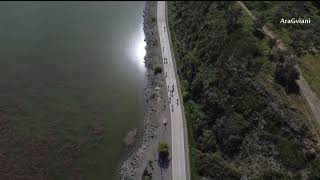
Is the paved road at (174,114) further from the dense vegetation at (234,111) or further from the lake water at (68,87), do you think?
the lake water at (68,87)

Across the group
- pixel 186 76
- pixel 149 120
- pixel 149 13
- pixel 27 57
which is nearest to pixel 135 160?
pixel 149 120

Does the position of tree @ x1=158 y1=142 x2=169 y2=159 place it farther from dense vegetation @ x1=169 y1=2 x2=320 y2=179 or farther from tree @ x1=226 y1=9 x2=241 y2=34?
tree @ x1=226 y1=9 x2=241 y2=34

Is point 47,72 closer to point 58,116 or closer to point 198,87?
point 58,116

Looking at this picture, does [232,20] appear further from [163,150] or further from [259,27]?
[163,150]

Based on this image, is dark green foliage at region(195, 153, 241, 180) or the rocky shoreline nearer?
dark green foliage at region(195, 153, 241, 180)

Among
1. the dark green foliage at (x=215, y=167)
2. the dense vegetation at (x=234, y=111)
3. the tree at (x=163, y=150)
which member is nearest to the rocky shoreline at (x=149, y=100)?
the tree at (x=163, y=150)

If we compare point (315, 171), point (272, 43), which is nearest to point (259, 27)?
point (272, 43)

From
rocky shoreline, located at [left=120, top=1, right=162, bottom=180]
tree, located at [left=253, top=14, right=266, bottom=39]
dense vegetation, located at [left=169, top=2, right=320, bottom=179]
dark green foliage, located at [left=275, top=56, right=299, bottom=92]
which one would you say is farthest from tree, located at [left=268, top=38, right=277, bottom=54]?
rocky shoreline, located at [left=120, top=1, right=162, bottom=180]
